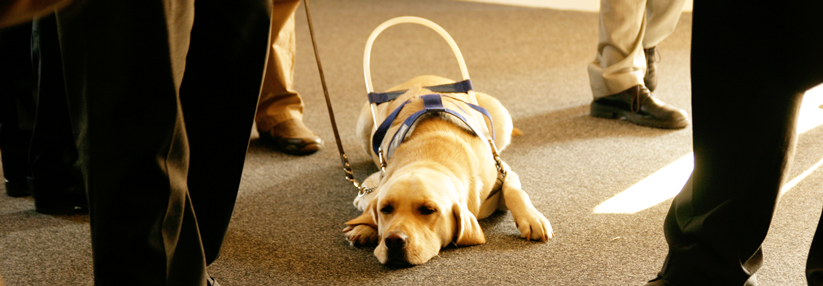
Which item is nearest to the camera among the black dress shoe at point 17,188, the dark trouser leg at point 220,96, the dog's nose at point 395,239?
the dark trouser leg at point 220,96

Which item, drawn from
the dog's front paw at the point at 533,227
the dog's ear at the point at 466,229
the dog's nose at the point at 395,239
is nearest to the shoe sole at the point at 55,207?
the dog's nose at the point at 395,239

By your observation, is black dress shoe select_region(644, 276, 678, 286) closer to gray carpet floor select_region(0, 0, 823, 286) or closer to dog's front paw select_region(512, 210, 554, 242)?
gray carpet floor select_region(0, 0, 823, 286)

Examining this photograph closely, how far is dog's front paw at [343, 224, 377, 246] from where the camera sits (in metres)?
1.63

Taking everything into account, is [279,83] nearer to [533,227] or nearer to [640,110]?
[533,227]

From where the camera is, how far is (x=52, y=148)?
1.80 metres

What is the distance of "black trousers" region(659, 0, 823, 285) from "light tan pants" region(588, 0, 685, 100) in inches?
63.5

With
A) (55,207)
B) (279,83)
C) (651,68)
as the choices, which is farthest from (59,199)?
(651,68)

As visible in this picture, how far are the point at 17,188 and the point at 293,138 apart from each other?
91cm

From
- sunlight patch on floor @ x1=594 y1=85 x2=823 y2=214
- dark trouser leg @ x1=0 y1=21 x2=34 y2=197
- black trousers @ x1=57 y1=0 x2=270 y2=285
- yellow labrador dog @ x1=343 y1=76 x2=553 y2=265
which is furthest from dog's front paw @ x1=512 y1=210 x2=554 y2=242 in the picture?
dark trouser leg @ x1=0 y1=21 x2=34 y2=197

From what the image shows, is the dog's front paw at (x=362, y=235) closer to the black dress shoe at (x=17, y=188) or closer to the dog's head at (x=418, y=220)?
the dog's head at (x=418, y=220)

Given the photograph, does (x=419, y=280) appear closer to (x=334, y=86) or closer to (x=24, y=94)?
(x=24, y=94)

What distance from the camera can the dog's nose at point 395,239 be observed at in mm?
1451

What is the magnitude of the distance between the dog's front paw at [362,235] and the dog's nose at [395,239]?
0.59 ft

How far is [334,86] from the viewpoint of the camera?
133 inches
